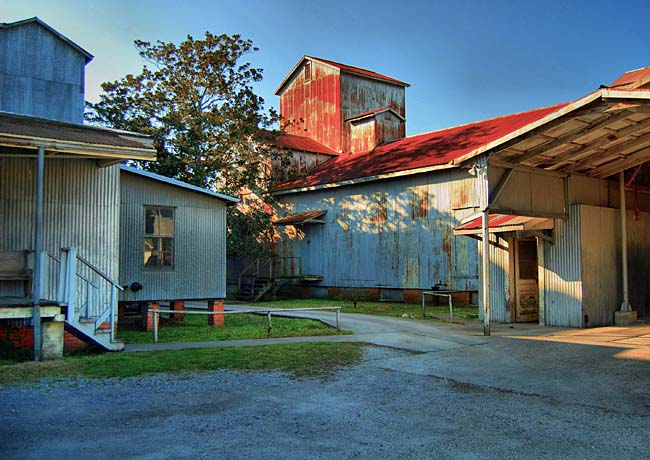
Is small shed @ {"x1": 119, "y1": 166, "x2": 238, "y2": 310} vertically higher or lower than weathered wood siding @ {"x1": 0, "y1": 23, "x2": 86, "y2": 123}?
lower

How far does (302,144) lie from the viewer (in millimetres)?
36875

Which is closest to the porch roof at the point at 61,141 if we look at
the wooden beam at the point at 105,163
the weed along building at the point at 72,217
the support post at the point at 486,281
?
the weed along building at the point at 72,217

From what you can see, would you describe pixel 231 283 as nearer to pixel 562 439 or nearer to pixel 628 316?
pixel 628 316

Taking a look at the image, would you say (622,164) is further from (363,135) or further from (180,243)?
(363,135)

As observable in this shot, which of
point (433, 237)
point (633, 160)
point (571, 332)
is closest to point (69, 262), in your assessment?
point (571, 332)

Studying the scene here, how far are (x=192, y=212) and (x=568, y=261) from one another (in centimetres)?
991

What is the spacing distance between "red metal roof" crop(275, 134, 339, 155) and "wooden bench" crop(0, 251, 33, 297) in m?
23.1

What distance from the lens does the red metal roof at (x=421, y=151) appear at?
85.0ft

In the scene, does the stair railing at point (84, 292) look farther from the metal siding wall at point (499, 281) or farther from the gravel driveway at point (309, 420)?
the metal siding wall at point (499, 281)

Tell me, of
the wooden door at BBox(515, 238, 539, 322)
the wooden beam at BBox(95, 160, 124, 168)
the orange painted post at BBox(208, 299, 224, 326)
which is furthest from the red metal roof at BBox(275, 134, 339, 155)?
the wooden beam at BBox(95, 160, 124, 168)

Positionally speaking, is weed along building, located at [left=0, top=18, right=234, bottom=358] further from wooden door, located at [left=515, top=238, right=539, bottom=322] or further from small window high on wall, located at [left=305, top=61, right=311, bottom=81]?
small window high on wall, located at [left=305, top=61, right=311, bottom=81]

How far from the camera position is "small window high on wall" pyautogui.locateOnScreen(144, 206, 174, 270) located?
1611cm

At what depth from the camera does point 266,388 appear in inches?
341

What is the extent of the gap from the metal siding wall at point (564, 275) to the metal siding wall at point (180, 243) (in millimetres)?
8751
